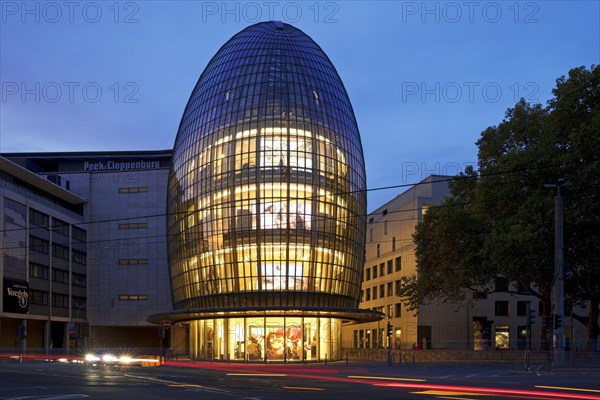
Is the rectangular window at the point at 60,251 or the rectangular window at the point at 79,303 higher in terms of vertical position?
the rectangular window at the point at 60,251

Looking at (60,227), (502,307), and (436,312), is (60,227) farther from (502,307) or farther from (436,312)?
(502,307)

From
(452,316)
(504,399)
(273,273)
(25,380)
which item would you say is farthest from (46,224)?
(504,399)

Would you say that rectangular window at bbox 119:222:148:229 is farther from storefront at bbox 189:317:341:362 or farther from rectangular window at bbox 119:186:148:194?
storefront at bbox 189:317:341:362

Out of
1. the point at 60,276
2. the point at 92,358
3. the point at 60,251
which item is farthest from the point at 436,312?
the point at 60,251

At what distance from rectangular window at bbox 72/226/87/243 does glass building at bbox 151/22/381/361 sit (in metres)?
29.7

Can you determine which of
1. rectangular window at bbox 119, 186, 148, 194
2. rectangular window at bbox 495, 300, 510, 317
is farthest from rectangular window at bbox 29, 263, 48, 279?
rectangular window at bbox 495, 300, 510, 317

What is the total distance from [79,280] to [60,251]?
729 centimetres

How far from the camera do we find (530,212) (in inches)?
1975

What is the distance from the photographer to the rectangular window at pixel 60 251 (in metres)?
95.8

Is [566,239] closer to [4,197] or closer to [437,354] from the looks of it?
[437,354]

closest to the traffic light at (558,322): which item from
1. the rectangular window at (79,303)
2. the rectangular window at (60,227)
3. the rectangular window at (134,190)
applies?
the rectangular window at (60,227)

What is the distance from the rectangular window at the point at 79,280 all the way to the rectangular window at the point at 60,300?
339cm

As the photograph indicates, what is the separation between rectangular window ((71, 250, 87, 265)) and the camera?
101938 mm

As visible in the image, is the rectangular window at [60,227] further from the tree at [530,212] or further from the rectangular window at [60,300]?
the tree at [530,212]
